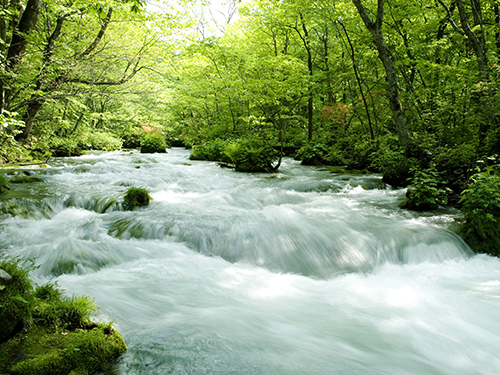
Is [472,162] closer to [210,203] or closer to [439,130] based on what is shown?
[439,130]

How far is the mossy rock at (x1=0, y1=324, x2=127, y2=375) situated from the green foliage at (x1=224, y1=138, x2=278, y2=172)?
10.3 m

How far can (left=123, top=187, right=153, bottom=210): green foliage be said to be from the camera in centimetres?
635

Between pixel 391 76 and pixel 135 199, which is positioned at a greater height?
pixel 391 76

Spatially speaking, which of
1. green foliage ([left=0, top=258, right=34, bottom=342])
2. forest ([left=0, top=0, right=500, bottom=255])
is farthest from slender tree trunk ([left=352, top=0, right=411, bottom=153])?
green foliage ([left=0, top=258, right=34, bottom=342])

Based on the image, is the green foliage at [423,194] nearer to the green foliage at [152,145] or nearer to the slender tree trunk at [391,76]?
the slender tree trunk at [391,76]

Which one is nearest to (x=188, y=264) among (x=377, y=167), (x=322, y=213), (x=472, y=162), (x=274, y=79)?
(x=322, y=213)

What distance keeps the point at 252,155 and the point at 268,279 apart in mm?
8557

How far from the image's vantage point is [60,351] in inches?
67.0

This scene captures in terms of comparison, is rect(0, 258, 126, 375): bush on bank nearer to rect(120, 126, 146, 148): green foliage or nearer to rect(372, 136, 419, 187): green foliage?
rect(372, 136, 419, 187): green foliage

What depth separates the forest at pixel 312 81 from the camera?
658 cm

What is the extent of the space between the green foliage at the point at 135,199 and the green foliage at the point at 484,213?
624cm

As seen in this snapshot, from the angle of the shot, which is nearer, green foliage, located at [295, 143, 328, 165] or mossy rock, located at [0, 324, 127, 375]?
mossy rock, located at [0, 324, 127, 375]

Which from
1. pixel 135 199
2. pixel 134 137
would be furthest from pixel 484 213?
pixel 134 137

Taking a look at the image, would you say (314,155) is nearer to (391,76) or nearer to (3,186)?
(391,76)
